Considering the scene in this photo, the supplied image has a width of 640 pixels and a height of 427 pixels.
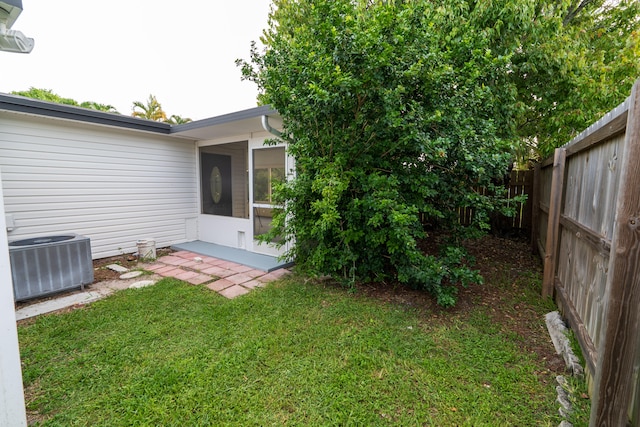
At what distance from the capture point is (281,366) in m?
2.21

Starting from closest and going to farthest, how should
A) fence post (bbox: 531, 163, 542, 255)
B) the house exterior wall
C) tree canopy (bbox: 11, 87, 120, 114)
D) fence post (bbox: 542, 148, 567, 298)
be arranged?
fence post (bbox: 542, 148, 567, 298) → fence post (bbox: 531, 163, 542, 255) → the house exterior wall → tree canopy (bbox: 11, 87, 120, 114)

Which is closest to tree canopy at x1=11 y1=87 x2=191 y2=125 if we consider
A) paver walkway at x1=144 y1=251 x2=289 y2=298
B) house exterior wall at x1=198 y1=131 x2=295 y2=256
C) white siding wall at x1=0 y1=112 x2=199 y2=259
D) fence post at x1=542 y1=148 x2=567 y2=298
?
white siding wall at x1=0 y1=112 x2=199 y2=259

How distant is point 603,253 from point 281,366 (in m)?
2.30

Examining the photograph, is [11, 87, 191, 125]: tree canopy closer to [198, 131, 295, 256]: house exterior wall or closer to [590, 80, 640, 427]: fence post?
[198, 131, 295, 256]: house exterior wall

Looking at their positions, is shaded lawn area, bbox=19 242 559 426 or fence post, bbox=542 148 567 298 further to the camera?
fence post, bbox=542 148 567 298

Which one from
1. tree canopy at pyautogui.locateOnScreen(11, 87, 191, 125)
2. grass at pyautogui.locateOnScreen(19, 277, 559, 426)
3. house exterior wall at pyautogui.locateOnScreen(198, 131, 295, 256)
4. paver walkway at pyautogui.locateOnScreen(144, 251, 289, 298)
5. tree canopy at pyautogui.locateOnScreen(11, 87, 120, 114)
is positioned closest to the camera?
grass at pyautogui.locateOnScreen(19, 277, 559, 426)

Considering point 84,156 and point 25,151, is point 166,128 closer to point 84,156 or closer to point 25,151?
point 84,156

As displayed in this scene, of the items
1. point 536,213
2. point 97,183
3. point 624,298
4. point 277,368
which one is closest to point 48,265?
point 97,183

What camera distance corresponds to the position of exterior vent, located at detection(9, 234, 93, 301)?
333cm

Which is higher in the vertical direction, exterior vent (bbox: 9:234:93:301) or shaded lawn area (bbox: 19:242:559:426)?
exterior vent (bbox: 9:234:93:301)

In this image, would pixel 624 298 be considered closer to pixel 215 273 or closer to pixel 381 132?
pixel 381 132

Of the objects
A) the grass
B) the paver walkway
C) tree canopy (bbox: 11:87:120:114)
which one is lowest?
the grass

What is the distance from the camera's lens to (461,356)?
7.55 ft

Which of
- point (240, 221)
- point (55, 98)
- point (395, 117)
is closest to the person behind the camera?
point (395, 117)
